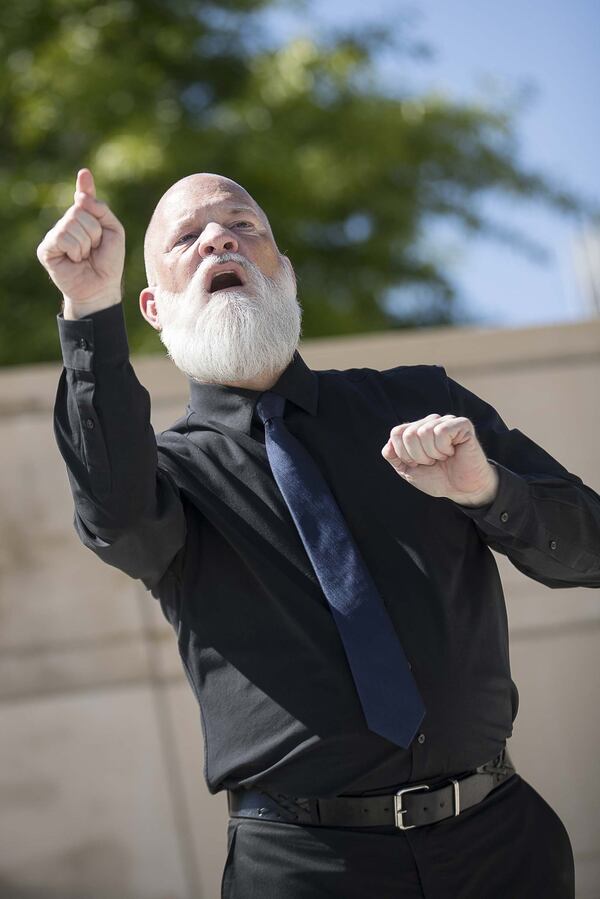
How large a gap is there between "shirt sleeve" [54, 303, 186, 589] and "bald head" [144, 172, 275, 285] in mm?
399

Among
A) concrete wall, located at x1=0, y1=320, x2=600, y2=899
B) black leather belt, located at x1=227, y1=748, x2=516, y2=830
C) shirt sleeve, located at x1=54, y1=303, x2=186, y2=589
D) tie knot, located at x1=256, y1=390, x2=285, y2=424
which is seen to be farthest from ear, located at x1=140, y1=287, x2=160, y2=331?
concrete wall, located at x1=0, y1=320, x2=600, y2=899

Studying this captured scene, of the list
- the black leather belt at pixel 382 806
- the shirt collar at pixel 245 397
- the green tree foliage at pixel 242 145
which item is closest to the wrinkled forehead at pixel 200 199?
the shirt collar at pixel 245 397

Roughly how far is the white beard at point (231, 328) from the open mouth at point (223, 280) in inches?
0.9

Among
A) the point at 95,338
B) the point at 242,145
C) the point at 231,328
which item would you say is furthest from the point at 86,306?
the point at 242,145

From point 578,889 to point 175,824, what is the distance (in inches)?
57.4

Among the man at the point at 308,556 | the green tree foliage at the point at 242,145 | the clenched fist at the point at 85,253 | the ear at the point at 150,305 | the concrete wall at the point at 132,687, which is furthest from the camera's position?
the green tree foliage at the point at 242,145

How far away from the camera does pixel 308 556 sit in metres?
2.05

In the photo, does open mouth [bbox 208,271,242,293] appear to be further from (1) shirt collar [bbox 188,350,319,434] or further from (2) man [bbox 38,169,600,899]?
(1) shirt collar [bbox 188,350,319,434]

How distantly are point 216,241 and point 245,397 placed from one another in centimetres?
30

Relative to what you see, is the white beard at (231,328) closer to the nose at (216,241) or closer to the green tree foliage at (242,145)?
the nose at (216,241)

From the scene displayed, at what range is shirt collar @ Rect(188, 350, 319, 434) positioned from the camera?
86.6 inches

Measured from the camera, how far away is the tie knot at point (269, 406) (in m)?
2.15

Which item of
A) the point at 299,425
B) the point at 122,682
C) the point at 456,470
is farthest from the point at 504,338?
the point at 456,470

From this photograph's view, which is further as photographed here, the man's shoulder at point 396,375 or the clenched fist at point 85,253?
the man's shoulder at point 396,375
